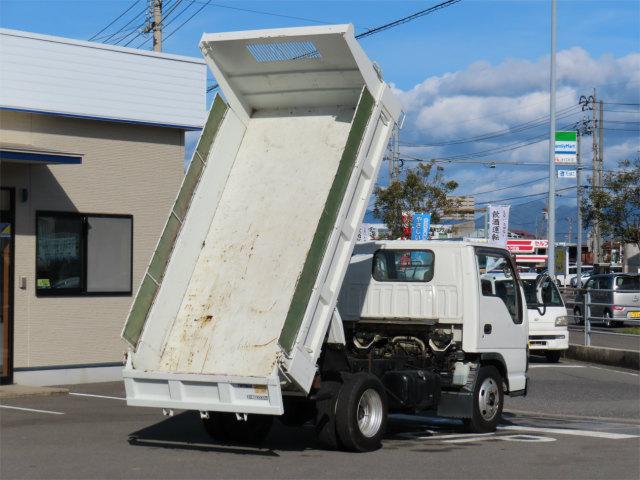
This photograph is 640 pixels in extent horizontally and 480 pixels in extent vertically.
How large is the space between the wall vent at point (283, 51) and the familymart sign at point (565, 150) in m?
20.7

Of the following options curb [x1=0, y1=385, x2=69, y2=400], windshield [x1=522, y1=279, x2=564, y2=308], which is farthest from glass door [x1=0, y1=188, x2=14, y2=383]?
windshield [x1=522, y1=279, x2=564, y2=308]

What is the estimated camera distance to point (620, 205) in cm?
4084

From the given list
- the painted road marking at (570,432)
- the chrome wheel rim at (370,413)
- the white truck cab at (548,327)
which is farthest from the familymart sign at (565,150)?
the chrome wheel rim at (370,413)

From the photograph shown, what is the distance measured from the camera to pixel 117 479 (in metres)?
9.45

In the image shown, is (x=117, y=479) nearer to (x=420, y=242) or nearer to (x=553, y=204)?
(x=420, y=242)

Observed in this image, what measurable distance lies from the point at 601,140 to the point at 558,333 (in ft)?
183

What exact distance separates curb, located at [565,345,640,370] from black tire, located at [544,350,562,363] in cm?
64

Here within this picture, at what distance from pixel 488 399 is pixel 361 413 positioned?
2495 millimetres

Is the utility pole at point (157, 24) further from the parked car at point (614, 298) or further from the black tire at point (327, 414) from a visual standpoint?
the black tire at point (327, 414)

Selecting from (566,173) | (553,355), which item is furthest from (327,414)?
(566,173)

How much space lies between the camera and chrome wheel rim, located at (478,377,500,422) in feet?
42.0

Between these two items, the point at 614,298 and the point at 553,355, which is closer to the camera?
the point at 553,355

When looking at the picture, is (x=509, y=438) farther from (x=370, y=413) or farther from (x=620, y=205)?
(x=620, y=205)

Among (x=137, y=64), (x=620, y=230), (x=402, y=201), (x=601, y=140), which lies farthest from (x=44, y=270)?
(x=601, y=140)
